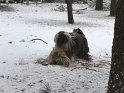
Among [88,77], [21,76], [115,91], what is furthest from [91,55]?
[115,91]

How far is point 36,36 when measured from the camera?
44.2 ft

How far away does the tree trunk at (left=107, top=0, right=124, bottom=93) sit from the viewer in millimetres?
5336

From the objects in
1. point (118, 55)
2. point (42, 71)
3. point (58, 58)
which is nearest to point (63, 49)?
point (58, 58)

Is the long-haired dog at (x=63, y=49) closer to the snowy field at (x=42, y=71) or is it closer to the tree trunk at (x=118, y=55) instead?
the snowy field at (x=42, y=71)

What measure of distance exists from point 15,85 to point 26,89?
32 centimetres

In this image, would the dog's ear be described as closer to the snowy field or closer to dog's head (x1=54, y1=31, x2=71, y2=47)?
dog's head (x1=54, y1=31, x2=71, y2=47)

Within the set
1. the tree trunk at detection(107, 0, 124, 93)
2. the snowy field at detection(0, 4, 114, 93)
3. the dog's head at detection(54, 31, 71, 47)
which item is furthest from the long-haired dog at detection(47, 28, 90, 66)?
the tree trunk at detection(107, 0, 124, 93)

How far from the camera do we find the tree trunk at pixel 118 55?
5.34 metres

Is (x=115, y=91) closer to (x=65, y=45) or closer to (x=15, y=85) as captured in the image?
(x=15, y=85)

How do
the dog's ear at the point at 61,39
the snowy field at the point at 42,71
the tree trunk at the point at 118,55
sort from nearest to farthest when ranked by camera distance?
1. the tree trunk at the point at 118,55
2. the snowy field at the point at 42,71
3. the dog's ear at the point at 61,39

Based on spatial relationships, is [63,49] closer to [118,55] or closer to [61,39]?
[61,39]

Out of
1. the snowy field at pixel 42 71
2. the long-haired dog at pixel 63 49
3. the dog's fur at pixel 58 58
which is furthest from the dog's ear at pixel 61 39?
the snowy field at pixel 42 71

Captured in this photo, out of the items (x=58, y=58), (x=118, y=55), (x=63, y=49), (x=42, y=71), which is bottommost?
(x=42, y=71)

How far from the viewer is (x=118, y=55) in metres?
5.44
